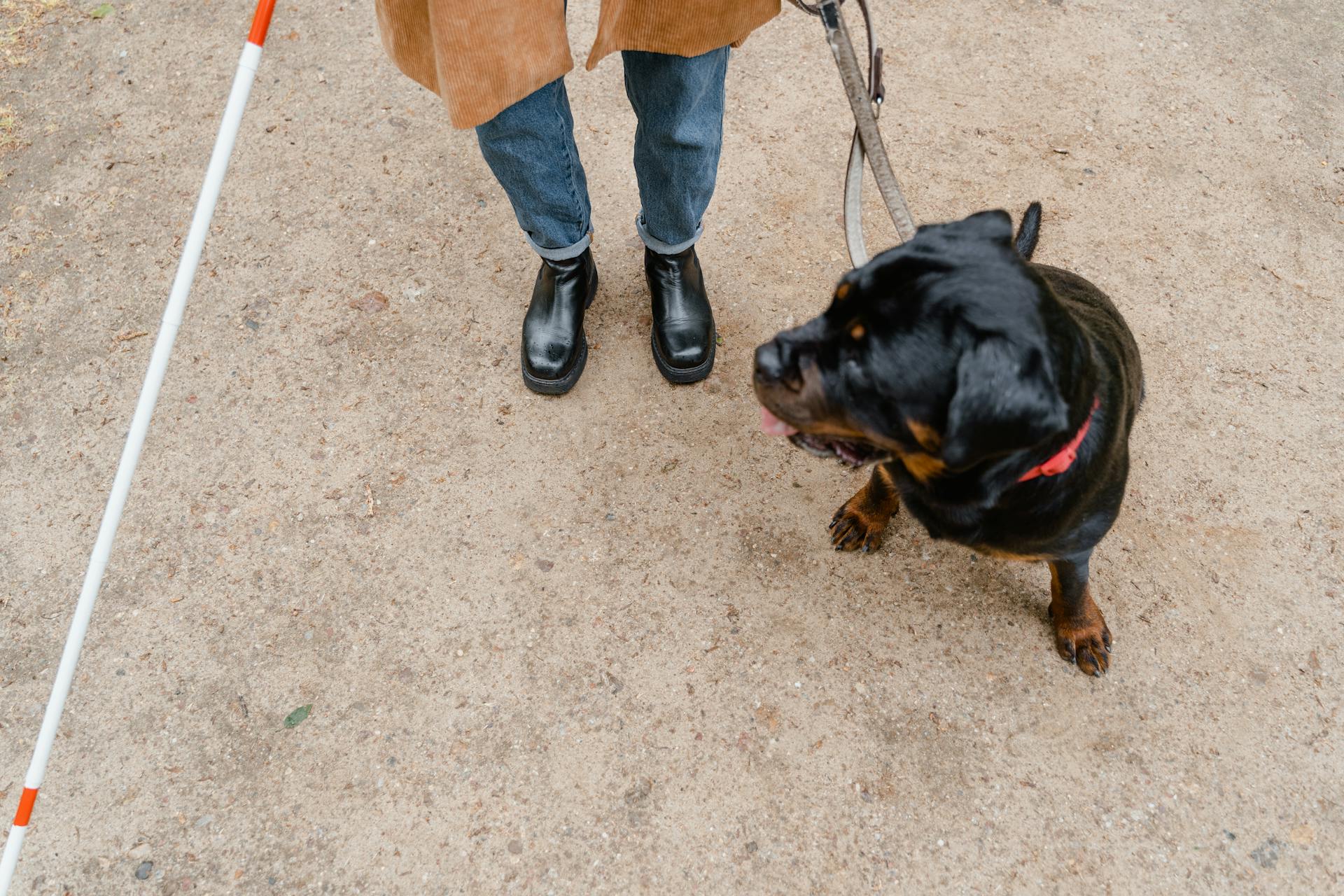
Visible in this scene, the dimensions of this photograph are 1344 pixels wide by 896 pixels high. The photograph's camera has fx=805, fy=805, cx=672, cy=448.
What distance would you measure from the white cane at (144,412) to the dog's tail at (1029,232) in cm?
219

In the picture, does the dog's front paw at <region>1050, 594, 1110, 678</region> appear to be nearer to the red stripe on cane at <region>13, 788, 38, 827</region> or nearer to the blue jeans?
the blue jeans

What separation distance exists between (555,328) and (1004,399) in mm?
1769

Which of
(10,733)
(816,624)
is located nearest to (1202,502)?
(816,624)

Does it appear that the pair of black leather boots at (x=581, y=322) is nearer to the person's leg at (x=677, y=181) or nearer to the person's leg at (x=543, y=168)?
the person's leg at (x=677, y=181)

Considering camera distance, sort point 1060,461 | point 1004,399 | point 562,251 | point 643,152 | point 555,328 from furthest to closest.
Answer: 1. point 555,328
2. point 562,251
3. point 643,152
4. point 1060,461
5. point 1004,399

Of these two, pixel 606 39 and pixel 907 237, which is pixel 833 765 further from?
pixel 606 39

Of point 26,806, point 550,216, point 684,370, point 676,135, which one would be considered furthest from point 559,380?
point 26,806

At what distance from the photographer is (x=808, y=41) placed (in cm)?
394

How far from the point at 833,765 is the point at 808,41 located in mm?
3335

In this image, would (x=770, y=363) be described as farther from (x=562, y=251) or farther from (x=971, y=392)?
(x=562, y=251)

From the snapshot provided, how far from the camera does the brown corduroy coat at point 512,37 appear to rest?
185 centimetres

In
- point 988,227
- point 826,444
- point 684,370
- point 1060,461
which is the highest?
point 988,227

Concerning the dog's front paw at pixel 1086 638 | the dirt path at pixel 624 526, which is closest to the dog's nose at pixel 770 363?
the dirt path at pixel 624 526

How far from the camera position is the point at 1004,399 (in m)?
1.54
